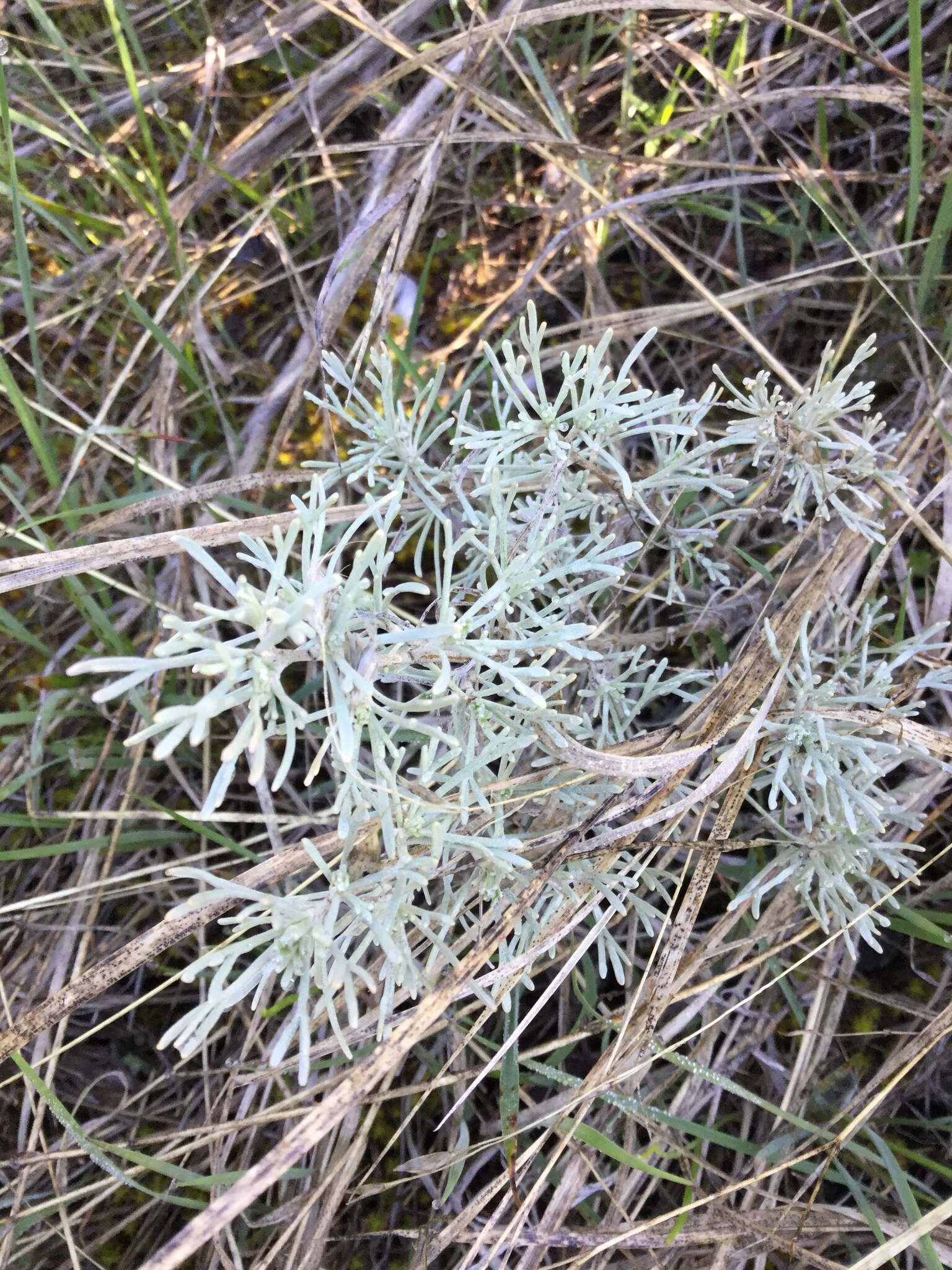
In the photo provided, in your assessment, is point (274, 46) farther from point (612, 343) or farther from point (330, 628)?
point (330, 628)

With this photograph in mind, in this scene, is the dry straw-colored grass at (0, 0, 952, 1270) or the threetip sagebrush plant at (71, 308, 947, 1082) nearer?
the threetip sagebrush plant at (71, 308, 947, 1082)

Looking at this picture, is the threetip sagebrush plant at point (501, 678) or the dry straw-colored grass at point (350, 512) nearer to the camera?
the threetip sagebrush plant at point (501, 678)

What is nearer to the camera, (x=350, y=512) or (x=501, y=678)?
(x=501, y=678)
